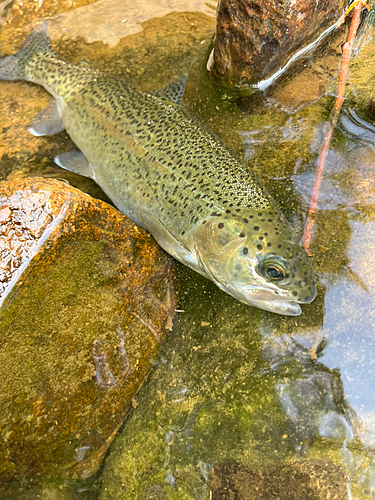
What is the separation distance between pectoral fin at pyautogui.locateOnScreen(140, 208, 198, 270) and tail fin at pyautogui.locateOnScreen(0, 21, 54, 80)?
2773mm

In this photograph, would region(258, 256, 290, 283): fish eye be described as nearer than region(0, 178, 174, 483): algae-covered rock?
No

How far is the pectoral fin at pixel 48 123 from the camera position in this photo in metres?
4.22

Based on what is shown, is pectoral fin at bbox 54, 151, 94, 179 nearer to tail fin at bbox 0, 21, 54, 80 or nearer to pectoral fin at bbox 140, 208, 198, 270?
pectoral fin at bbox 140, 208, 198, 270

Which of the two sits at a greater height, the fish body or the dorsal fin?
the dorsal fin

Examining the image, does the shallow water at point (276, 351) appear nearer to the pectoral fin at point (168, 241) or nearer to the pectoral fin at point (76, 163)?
the pectoral fin at point (76, 163)

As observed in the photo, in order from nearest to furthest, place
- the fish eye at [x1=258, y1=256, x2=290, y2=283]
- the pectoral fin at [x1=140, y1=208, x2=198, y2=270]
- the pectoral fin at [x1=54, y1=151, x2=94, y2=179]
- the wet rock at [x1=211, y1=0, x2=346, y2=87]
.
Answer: the fish eye at [x1=258, y1=256, x2=290, y2=283], the pectoral fin at [x1=140, y1=208, x2=198, y2=270], the wet rock at [x1=211, y1=0, x2=346, y2=87], the pectoral fin at [x1=54, y1=151, x2=94, y2=179]

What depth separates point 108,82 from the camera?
3990 millimetres

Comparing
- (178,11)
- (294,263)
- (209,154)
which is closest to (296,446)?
(294,263)

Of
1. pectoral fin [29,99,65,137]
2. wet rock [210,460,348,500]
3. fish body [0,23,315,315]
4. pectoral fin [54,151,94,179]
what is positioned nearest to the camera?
wet rock [210,460,348,500]

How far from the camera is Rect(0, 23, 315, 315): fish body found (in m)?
2.78

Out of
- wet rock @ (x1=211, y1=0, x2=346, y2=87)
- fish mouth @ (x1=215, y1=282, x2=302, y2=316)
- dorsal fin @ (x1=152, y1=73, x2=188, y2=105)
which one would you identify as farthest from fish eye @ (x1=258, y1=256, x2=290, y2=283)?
wet rock @ (x1=211, y1=0, x2=346, y2=87)

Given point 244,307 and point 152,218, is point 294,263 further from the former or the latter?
point 152,218

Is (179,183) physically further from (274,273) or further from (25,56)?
(25,56)

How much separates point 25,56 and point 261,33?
2.92 m
